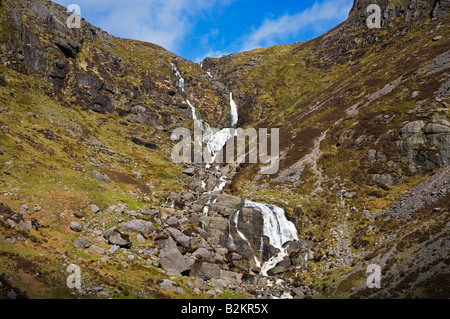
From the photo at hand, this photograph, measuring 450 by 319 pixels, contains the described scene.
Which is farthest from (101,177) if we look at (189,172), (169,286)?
(169,286)

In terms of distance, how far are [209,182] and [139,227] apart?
2821cm

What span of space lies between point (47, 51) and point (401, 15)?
4900 inches

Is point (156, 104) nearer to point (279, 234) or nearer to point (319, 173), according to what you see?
point (319, 173)

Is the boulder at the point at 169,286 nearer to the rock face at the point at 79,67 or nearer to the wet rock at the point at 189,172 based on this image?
the wet rock at the point at 189,172

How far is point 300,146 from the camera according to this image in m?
70.6

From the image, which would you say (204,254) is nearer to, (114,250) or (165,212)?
(165,212)

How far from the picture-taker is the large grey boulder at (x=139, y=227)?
127 ft
